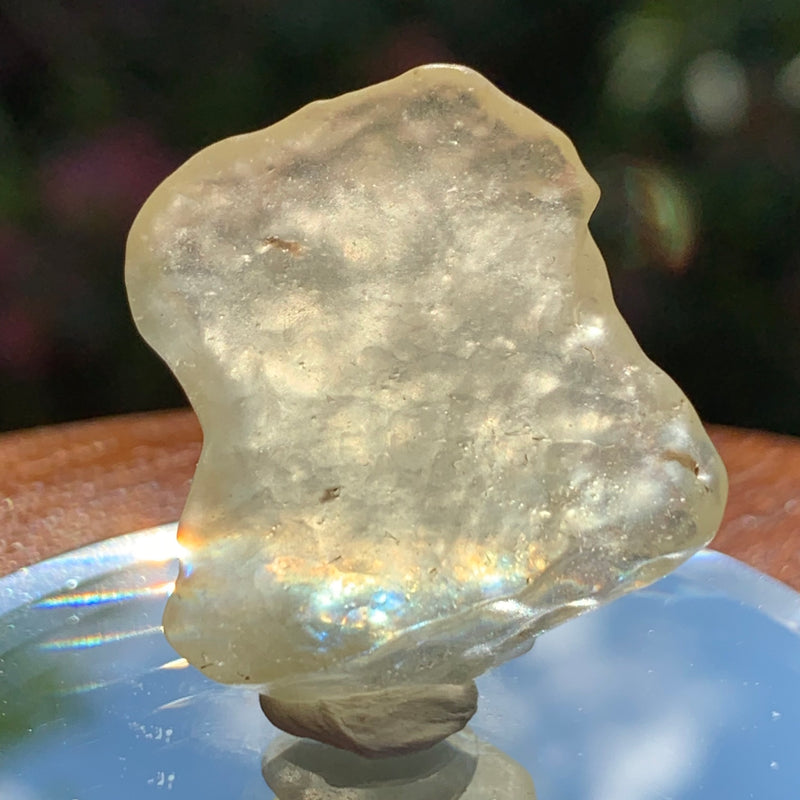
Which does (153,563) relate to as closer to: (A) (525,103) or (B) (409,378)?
(B) (409,378)

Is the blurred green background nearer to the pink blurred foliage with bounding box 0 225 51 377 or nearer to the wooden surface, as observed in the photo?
the pink blurred foliage with bounding box 0 225 51 377

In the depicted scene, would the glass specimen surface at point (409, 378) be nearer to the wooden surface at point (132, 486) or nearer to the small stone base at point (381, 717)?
the small stone base at point (381, 717)

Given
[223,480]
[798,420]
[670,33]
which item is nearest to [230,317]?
[223,480]

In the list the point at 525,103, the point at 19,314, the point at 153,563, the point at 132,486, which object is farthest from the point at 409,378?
the point at 19,314

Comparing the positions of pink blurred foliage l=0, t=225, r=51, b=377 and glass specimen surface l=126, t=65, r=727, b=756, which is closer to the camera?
glass specimen surface l=126, t=65, r=727, b=756

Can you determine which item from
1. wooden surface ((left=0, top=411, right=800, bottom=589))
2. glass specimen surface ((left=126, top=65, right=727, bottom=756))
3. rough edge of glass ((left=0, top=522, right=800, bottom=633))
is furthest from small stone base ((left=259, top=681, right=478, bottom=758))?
wooden surface ((left=0, top=411, right=800, bottom=589))

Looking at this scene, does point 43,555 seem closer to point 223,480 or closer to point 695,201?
point 223,480
